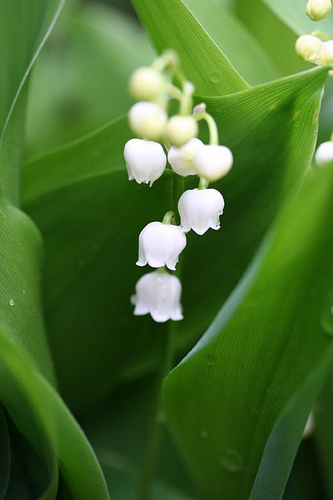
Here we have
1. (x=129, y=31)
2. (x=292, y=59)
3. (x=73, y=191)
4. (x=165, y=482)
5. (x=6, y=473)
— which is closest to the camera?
(x=6, y=473)

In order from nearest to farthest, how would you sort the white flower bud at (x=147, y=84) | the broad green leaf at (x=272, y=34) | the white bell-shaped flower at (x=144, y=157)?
the white flower bud at (x=147, y=84)
the white bell-shaped flower at (x=144, y=157)
the broad green leaf at (x=272, y=34)

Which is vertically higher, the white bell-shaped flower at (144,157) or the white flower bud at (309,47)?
the white flower bud at (309,47)

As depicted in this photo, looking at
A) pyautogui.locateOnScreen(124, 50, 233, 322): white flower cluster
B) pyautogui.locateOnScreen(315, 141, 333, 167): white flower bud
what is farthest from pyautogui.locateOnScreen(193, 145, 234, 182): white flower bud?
pyautogui.locateOnScreen(315, 141, 333, 167): white flower bud

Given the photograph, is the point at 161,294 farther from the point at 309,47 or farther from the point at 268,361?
the point at 309,47

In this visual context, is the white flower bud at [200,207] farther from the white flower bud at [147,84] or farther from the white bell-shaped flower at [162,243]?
the white flower bud at [147,84]

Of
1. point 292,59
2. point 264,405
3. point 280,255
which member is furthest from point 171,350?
point 292,59

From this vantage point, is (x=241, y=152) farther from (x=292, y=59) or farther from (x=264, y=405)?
(x=292, y=59)

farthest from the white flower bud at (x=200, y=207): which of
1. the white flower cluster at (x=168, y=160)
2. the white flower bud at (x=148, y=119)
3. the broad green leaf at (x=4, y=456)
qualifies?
the broad green leaf at (x=4, y=456)
